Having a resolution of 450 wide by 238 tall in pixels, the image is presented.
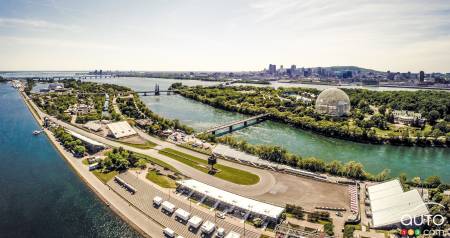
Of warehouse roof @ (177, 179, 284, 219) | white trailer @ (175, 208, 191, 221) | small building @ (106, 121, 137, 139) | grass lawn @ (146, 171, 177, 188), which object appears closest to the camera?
warehouse roof @ (177, 179, 284, 219)

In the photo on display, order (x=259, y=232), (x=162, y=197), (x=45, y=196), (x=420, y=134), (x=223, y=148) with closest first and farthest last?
1. (x=259, y=232)
2. (x=162, y=197)
3. (x=45, y=196)
4. (x=223, y=148)
5. (x=420, y=134)

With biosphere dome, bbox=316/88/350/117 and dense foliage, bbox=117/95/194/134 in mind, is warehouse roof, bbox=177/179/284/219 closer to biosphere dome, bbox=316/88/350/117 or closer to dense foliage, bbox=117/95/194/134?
dense foliage, bbox=117/95/194/134

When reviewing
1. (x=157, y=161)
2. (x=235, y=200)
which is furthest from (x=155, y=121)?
(x=235, y=200)

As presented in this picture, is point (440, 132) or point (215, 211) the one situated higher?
point (440, 132)

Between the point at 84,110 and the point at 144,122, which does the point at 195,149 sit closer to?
the point at 144,122

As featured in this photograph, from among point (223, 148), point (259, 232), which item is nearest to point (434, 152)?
point (223, 148)

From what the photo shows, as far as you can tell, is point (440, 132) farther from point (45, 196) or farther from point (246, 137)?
point (45, 196)

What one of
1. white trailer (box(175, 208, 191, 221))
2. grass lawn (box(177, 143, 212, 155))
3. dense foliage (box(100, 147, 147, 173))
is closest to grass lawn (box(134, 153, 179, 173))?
dense foliage (box(100, 147, 147, 173))
